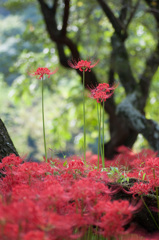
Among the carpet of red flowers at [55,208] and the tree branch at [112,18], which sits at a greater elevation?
the carpet of red flowers at [55,208]

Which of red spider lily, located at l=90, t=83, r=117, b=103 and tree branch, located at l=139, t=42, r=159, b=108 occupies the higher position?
red spider lily, located at l=90, t=83, r=117, b=103

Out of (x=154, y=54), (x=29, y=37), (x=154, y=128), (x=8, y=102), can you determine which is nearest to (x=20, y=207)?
(x=154, y=128)

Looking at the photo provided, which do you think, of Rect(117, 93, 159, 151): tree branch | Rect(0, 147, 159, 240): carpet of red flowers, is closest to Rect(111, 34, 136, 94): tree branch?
Rect(117, 93, 159, 151): tree branch

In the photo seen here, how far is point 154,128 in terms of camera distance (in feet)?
11.8

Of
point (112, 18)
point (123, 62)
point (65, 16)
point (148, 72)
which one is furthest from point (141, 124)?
point (65, 16)

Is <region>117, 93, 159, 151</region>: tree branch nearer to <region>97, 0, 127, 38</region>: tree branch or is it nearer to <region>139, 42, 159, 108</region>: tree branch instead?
<region>139, 42, 159, 108</region>: tree branch

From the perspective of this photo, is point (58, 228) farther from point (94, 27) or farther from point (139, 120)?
point (94, 27)

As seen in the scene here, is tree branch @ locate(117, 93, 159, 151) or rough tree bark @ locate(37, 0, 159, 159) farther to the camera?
rough tree bark @ locate(37, 0, 159, 159)

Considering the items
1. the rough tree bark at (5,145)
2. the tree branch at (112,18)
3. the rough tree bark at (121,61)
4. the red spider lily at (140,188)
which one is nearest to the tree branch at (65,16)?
the rough tree bark at (121,61)

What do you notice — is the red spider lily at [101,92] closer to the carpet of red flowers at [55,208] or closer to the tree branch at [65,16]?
the carpet of red flowers at [55,208]

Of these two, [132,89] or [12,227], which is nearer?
[12,227]

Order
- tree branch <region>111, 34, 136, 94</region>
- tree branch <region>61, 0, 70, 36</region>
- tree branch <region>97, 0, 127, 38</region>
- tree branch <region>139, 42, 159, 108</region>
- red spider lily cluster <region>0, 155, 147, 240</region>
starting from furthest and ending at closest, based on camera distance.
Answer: tree branch <region>139, 42, 159, 108</region> < tree branch <region>111, 34, 136, 94</region> < tree branch <region>97, 0, 127, 38</region> < tree branch <region>61, 0, 70, 36</region> < red spider lily cluster <region>0, 155, 147, 240</region>

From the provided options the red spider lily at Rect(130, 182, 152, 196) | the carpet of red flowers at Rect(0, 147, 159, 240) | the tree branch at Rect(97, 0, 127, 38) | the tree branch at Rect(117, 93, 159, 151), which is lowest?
the tree branch at Rect(117, 93, 159, 151)

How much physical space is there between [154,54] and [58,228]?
4.47 meters
